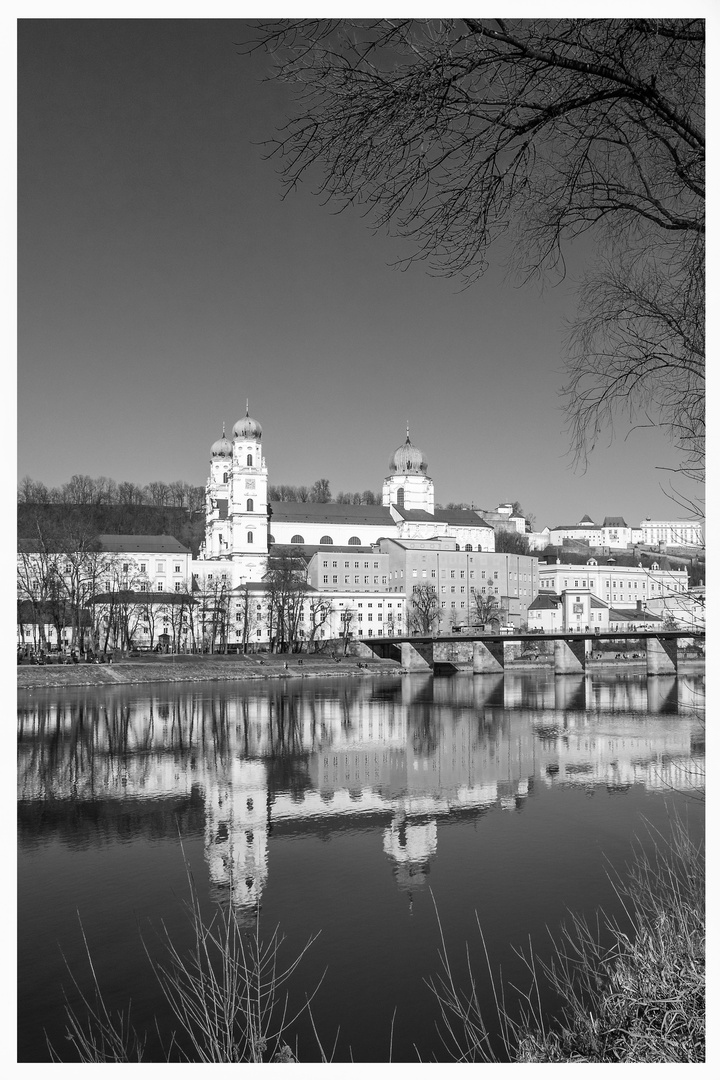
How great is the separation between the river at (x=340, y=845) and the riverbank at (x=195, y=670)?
15.1 metres

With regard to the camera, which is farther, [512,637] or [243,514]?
[243,514]

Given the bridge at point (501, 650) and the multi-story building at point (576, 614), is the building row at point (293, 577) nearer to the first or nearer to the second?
the multi-story building at point (576, 614)

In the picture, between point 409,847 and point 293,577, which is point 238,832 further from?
point 293,577

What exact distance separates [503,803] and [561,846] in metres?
2.32

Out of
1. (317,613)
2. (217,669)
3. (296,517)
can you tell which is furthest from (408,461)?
(217,669)

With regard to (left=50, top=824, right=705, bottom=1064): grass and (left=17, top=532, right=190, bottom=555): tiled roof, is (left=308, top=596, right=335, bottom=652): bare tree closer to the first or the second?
(left=17, top=532, right=190, bottom=555): tiled roof

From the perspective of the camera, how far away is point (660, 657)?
4397cm

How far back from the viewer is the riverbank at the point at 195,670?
35000mm

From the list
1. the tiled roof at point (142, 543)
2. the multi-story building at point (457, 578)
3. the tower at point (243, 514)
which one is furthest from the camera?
the multi-story building at point (457, 578)

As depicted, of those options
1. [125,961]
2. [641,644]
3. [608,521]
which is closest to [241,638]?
[641,644]

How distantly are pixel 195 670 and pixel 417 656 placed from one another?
1403 cm

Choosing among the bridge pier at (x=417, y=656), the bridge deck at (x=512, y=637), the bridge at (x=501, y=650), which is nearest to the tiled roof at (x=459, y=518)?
the bridge at (x=501, y=650)

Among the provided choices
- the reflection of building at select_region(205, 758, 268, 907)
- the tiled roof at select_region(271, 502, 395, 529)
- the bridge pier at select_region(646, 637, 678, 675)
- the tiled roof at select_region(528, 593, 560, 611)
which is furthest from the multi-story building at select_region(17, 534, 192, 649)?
the tiled roof at select_region(528, 593, 560, 611)

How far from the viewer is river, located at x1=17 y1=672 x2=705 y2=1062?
6.06 meters
